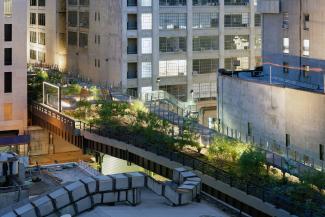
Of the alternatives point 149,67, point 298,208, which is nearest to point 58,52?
point 149,67

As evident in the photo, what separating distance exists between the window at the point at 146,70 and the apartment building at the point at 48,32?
25.5m

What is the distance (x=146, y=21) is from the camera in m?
111

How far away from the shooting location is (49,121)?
93.1 m

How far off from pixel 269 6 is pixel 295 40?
18.6ft

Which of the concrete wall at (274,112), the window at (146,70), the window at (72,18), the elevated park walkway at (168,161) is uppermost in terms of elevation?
the window at (72,18)

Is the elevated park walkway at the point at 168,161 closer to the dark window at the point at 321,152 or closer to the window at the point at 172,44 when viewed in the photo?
the dark window at the point at 321,152

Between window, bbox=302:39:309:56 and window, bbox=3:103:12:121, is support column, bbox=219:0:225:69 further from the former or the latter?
window, bbox=302:39:309:56

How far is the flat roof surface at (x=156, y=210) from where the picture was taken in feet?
119

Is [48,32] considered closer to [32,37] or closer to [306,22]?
[32,37]

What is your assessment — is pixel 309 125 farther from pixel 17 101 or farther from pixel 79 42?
pixel 79 42

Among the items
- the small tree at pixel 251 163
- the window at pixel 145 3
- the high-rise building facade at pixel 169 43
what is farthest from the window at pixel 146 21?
the small tree at pixel 251 163

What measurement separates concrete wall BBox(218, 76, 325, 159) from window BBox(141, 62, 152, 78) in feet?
103

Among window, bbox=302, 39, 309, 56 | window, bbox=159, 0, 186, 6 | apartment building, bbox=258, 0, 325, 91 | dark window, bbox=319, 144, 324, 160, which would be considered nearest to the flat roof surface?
dark window, bbox=319, 144, 324, 160

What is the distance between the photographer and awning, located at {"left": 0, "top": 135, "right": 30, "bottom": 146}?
91850mm
